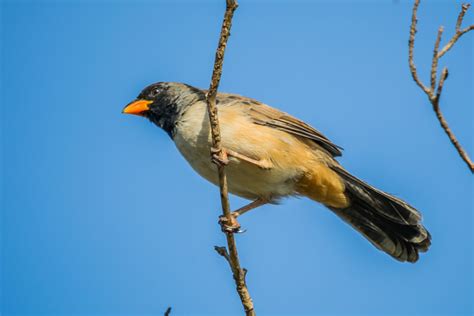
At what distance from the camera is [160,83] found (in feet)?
24.9

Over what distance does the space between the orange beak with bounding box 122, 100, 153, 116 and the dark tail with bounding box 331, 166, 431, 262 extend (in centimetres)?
233

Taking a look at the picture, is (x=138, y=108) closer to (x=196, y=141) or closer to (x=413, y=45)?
(x=196, y=141)

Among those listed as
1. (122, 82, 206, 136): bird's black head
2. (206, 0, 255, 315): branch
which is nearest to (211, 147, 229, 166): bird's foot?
(206, 0, 255, 315): branch

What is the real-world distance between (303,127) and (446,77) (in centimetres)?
318

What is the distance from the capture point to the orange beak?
7.40 meters

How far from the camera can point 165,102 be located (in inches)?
285

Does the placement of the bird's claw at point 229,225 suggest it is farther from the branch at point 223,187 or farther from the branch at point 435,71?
the branch at point 435,71

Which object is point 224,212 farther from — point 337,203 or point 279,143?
point 337,203

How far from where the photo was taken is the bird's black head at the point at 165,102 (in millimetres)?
6992

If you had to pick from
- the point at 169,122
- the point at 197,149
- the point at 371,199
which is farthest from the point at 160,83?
the point at 371,199

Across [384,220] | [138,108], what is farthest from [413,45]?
[138,108]

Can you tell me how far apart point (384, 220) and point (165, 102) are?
2.93 m

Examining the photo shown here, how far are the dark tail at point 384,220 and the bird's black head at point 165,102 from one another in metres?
1.84

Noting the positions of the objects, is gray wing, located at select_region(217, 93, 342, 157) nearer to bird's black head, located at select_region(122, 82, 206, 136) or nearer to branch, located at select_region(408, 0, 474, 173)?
bird's black head, located at select_region(122, 82, 206, 136)
